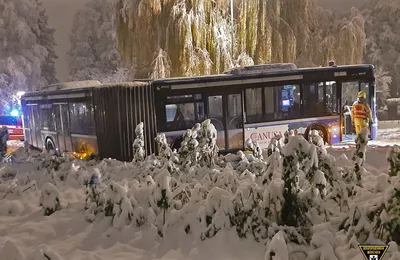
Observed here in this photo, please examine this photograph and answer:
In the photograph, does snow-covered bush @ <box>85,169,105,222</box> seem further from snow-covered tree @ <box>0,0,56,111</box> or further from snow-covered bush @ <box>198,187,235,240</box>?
snow-covered tree @ <box>0,0,56,111</box>

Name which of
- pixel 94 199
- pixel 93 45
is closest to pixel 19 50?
pixel 93 45

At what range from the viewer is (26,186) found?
8.20 meters

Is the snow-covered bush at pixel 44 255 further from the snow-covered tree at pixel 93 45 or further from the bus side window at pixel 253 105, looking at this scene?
the snow-covered tree at pixel 93 45

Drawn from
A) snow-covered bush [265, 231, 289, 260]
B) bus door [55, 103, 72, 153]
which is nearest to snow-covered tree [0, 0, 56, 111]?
bus door [55, 103, 72, 153]

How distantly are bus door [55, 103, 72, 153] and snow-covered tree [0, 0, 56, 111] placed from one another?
22594 mm

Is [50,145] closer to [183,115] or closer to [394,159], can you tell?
[183,115]

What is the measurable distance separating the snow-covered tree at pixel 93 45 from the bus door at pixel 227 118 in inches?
1055

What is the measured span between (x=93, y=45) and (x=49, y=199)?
1456 inches

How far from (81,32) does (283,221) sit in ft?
133

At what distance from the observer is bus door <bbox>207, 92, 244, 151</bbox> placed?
44.5 ft

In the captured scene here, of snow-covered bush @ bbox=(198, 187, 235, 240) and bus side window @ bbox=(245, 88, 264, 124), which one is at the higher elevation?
bus side window @ bbox=(245, 88, 264, 124)

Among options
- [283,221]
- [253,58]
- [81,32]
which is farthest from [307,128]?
[81,32]

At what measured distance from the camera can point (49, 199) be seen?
6.73 meters

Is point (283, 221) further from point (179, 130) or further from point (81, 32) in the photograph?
point (81, 32)
